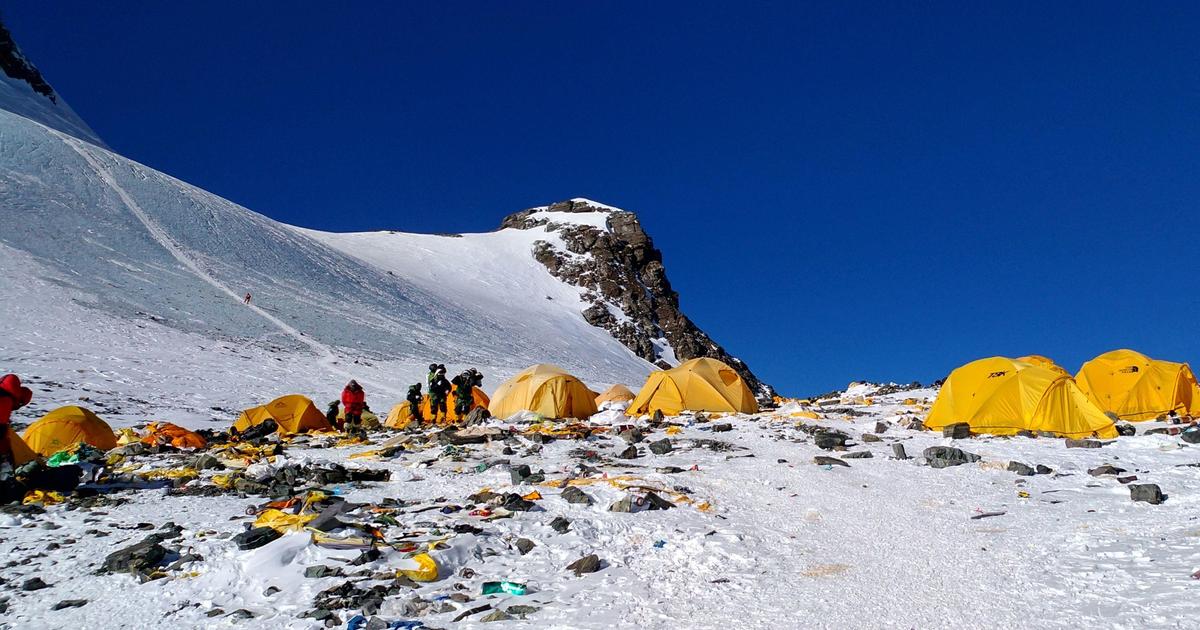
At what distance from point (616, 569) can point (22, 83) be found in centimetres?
13134

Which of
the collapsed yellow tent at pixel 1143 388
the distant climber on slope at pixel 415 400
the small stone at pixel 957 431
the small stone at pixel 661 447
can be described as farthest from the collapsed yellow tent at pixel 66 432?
the collapsed yellow tent at pixel 1143 388

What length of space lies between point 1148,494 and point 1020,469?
215 cm

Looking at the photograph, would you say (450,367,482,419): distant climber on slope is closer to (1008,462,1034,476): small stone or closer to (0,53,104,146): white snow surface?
(1008,462,1034,476): small stone

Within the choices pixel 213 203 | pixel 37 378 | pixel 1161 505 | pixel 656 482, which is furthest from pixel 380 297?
pixel 1161 505

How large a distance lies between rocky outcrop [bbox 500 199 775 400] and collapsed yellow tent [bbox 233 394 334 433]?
60796 millimetres

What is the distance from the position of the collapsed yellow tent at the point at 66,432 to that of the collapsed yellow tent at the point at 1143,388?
23.3 m

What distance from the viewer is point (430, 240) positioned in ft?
321

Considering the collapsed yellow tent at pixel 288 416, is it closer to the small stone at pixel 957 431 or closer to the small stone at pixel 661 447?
the small stone at pixel 661 447

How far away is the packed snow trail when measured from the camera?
1466 inches

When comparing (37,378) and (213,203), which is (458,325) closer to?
(213,203)

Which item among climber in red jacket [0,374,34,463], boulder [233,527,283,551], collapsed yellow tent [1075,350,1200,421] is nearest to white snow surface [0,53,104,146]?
climber in red jacket [0,374,34,463]

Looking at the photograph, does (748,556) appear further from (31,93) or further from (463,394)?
(31,93)

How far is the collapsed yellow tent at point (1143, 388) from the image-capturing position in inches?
693

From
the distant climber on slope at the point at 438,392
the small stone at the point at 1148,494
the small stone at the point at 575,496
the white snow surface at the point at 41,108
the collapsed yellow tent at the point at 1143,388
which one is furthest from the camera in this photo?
the white snow surface at the point at 41,108
